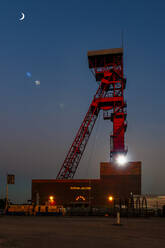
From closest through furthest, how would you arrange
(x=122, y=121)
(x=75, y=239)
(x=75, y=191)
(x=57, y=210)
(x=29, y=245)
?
(x=29, y=245), (x=75, y=239), (x=57, y=210), (x=75, y=191), (x=122, y=121)

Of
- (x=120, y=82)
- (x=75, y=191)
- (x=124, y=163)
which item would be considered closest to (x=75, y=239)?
(x=75, y=191)

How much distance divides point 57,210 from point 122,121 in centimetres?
2635

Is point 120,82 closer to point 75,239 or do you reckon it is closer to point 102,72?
point 102,72

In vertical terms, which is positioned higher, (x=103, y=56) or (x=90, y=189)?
(x=103, y=56)

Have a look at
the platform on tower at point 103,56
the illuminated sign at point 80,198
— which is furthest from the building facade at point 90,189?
the platform on tower at point 103,56

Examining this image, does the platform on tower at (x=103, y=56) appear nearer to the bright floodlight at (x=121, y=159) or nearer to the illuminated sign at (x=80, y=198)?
the bright floodlight at (x=121, y=159)

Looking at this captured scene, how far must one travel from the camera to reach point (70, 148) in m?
58.3

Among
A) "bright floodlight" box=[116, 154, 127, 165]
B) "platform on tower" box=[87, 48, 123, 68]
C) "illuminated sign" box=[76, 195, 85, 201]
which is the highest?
"platform on tower" box=[87, 48, 123, 68]

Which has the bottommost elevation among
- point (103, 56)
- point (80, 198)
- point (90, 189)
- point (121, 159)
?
point (80, 198)

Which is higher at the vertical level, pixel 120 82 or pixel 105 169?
pixel 120 82

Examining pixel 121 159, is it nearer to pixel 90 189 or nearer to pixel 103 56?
pixel 90 189

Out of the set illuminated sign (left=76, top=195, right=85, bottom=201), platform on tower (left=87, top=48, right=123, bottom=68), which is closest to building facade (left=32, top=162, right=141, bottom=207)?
illuminated sign (left=76, top=195, right=85, bottom=201)

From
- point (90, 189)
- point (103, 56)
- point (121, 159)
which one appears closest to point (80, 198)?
point (90, 189)

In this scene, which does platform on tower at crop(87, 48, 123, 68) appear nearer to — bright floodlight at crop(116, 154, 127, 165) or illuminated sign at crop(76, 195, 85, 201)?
bright floodlight at crop(116, 154, 127, 165)
